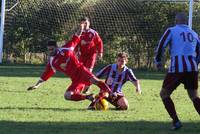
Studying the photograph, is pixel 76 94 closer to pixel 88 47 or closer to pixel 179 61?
pixel 179 61

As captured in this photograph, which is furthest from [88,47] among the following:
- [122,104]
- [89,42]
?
[122,104]

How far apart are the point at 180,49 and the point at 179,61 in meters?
0.19

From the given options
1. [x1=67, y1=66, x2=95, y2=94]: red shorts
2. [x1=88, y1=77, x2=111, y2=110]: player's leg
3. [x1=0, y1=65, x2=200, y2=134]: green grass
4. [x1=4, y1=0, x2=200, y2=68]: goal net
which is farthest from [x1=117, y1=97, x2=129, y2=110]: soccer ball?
[x1=4, y1=0, x2=200, y2=68]: goal net

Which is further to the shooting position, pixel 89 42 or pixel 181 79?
pixel 89 42

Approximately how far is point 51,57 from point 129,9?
55.1 ft

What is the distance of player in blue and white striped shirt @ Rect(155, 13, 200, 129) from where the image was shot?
9.17 m

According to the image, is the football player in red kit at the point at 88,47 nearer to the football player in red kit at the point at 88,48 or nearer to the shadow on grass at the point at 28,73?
the football player in red kit at the point at 88,48

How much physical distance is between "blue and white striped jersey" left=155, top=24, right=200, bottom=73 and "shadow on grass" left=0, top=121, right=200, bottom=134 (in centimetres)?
96

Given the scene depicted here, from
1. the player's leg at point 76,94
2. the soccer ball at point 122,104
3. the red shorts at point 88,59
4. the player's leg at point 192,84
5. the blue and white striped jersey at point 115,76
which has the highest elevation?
the player's leg at point 192,84

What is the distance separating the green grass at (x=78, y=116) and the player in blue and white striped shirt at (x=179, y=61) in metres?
0.52

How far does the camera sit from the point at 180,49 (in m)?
9.23

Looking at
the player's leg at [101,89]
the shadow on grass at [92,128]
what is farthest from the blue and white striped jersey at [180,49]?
the player's leg at [101,89]

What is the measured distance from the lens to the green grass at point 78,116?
902cm

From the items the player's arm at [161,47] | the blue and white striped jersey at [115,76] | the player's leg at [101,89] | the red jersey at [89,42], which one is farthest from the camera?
the red jersey at [89,42]
